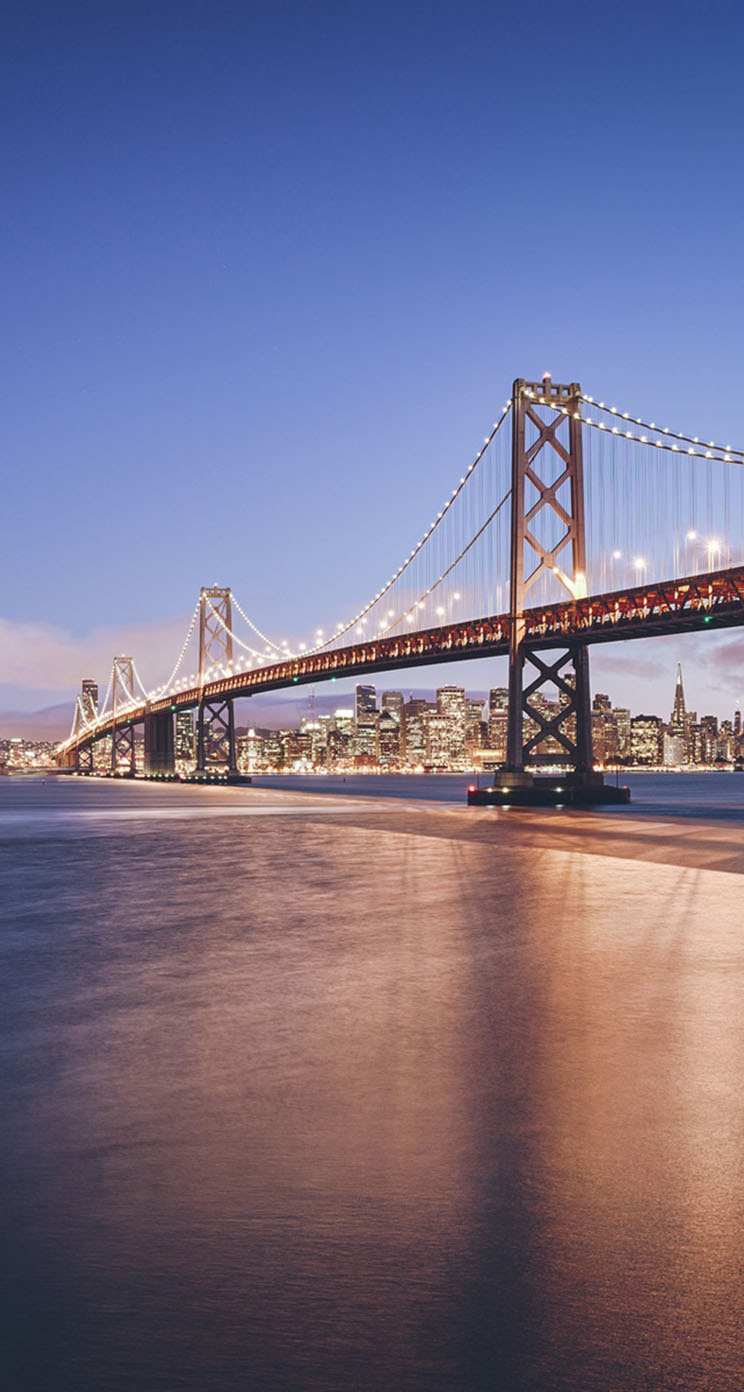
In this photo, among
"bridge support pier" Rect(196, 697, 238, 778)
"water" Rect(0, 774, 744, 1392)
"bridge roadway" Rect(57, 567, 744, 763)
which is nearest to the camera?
"water" Rect(0, 774, 744, 1392)

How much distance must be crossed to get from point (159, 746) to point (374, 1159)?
132984mm

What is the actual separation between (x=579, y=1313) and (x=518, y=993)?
6196 mm

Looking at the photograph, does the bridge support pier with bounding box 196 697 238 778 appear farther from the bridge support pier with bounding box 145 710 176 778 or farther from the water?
the water

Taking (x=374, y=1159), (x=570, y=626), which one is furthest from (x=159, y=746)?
(x=374, y=1159)

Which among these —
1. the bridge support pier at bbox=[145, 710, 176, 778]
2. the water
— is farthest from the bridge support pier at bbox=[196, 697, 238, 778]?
the water

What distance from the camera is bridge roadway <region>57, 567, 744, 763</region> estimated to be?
46.1 metres

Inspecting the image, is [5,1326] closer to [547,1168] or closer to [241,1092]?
[547,1168]

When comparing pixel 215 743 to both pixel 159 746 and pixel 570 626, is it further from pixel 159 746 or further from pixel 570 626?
pixel 570 626

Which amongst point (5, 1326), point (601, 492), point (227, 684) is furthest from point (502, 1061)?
point (227, 684)

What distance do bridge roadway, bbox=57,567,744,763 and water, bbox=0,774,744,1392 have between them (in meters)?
34.1

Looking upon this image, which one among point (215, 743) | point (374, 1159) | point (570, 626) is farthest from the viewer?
point (215, 743)

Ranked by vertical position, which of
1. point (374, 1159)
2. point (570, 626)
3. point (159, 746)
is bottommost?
point (374, 1159)

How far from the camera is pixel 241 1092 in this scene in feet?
21.8

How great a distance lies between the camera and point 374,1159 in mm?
5293
